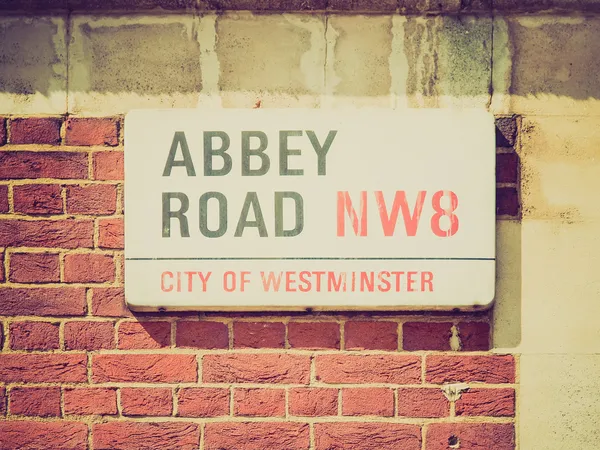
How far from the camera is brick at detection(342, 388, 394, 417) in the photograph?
1264mm

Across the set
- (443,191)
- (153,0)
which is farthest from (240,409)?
(153,0)

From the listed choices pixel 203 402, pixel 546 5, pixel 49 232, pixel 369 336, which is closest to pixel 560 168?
pixel 546 5

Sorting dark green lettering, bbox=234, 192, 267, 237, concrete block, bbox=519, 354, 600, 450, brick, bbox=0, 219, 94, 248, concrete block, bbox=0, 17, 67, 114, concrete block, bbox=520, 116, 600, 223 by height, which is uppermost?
concrete block, bbox=0, 17, 67, 114

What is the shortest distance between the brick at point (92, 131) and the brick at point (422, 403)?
110 cm

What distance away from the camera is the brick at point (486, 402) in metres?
1.26

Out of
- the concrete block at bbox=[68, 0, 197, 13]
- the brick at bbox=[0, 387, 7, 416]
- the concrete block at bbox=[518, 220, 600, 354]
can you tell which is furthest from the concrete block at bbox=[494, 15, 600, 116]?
the brick at bbox=[0, 387, 7, 416]

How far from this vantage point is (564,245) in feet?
4.14

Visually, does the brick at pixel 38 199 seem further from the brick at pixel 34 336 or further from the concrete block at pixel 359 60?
the concrete block at pixel 359 60

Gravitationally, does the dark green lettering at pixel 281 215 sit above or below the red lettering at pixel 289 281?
above

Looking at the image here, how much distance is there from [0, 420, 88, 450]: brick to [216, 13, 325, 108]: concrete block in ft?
3.35

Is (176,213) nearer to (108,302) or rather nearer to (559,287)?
(108,302)

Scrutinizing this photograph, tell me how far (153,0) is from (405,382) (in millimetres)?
1286

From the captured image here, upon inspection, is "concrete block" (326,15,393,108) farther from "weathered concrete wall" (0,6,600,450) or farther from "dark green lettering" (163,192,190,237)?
"dark green lettering" (163,192,190,237)

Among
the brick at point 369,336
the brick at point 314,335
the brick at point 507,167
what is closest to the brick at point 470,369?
the brick at point 369,336
